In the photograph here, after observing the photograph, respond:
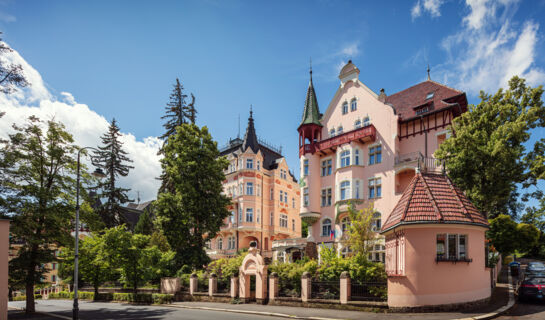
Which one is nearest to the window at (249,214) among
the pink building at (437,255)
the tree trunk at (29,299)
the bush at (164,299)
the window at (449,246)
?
the bush at (164,299)

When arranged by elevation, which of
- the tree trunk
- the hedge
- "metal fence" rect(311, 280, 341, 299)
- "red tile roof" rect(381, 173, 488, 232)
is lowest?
the hedge

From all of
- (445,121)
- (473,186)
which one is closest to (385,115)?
(445,121)

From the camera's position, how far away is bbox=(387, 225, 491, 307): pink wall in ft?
53.8

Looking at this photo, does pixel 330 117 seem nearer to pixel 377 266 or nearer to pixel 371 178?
pixel 371 178

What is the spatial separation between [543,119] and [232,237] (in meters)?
34.8

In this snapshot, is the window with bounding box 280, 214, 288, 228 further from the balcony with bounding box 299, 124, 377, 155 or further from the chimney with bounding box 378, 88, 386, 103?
the chimney with bounding box 378, 88, 386, 103

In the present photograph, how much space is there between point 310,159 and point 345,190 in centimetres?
508

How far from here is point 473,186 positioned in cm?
2270

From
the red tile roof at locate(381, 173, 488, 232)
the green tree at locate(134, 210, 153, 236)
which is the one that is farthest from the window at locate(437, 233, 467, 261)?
the green tree at locate(134, 210, 153, 236)

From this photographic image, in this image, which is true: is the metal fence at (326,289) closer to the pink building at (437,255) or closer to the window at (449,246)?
the pink building at (437,255)

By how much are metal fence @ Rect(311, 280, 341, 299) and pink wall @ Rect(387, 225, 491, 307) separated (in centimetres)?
346

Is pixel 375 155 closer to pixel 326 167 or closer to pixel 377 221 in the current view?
pixel 326 167

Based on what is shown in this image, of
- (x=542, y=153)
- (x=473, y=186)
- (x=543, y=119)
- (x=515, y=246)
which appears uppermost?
(x=543, y=119)

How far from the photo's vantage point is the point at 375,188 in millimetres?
31031
